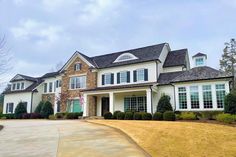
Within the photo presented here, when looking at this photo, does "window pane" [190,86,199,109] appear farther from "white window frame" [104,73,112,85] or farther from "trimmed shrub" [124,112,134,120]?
"white window frame" [104,73,112,85]

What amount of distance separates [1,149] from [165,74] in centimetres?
2055

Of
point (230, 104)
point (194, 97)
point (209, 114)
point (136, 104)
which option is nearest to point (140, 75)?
point (136, 104)

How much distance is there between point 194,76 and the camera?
22750 mm

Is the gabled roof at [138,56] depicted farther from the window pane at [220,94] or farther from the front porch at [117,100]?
the window pane at [220,94]

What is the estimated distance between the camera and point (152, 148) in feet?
28.5

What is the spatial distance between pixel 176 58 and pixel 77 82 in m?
13.8

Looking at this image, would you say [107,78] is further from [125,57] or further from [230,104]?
[230,104]

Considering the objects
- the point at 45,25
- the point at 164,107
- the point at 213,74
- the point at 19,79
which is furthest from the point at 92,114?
the point at 19,79

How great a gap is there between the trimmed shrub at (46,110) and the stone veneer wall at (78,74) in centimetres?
288

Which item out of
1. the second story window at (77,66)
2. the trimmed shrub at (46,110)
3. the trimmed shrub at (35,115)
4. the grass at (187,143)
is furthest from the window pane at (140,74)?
the trimmed shrub at (35,115)

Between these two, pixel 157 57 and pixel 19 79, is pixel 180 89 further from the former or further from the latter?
pixel 19 79

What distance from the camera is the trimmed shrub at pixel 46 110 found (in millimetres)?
32781

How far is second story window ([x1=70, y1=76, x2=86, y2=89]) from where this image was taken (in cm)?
3100


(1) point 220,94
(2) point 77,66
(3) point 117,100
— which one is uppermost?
(2) point 77,66
